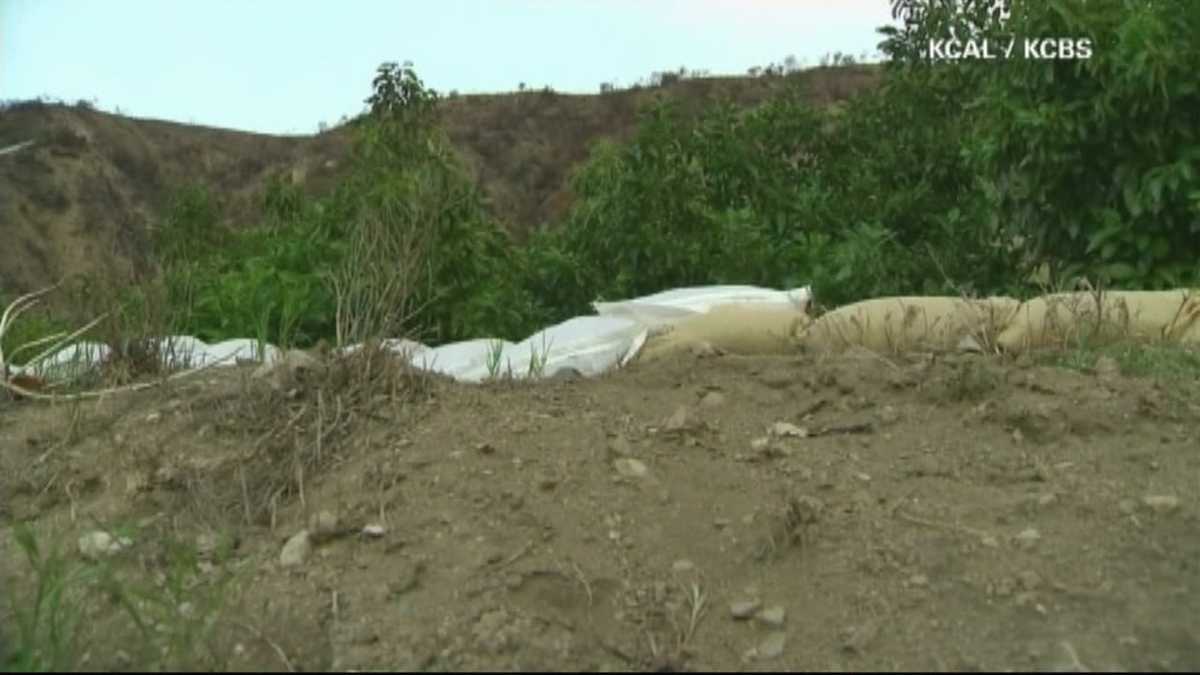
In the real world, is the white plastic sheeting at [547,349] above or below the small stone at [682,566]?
above

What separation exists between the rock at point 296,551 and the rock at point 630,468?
0.62 metres

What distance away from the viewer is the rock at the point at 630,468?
9.77 feet

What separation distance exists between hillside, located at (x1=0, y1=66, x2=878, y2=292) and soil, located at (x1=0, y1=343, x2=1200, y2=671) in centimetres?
2065

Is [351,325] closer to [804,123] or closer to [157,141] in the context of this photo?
[804,123]

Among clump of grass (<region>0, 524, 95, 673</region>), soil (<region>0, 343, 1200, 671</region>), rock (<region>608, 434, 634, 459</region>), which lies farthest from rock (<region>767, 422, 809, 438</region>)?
clump of grass (<region>0, 524, 95, 673</region>)

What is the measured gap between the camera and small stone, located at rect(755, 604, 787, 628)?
244 centimetres

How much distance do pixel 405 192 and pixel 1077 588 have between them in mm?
3790

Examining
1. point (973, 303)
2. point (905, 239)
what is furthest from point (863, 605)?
point (905, 239)

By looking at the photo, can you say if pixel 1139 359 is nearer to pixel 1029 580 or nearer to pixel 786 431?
pixel 786 431

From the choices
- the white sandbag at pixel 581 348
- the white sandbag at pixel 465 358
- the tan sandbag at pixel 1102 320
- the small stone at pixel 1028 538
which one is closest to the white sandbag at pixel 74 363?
the white sandbag at pixel 465 358

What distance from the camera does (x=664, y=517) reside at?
2.81 meters

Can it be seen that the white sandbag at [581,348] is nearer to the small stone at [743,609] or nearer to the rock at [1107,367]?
the rock at [1107,367]

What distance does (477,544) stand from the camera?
106 inches

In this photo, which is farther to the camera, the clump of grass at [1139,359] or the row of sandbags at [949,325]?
the row of sandbags at [949,325]
